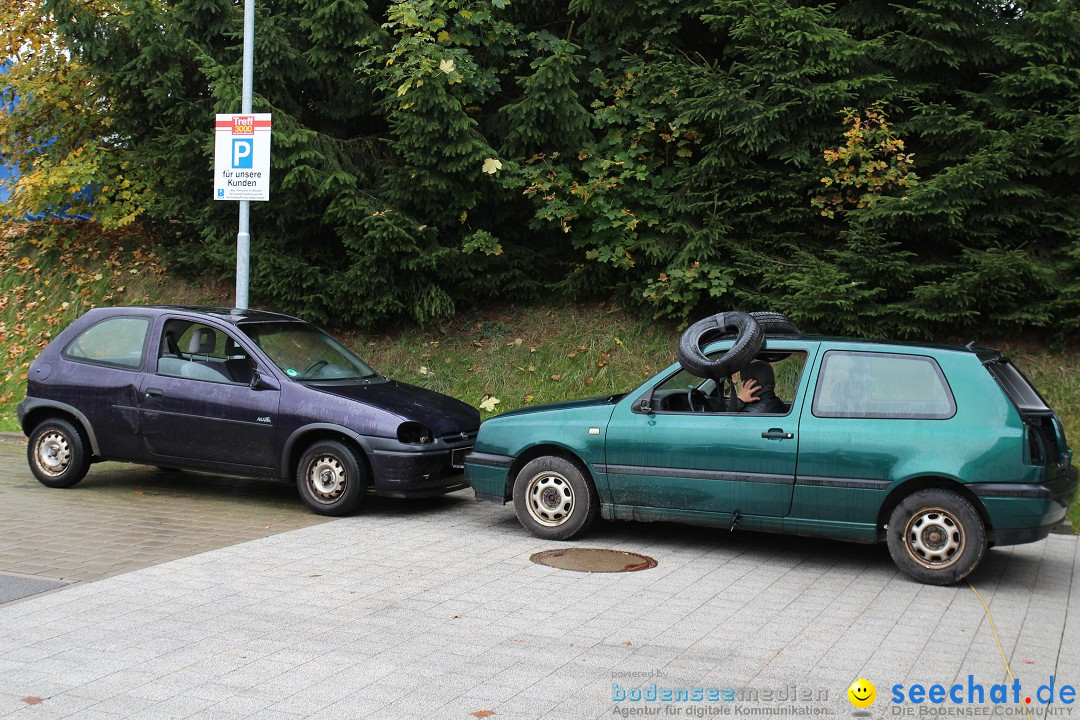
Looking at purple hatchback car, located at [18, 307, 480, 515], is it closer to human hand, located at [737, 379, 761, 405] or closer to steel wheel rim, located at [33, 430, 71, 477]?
steel wheel rim, located at [33, 430, 71, 477]

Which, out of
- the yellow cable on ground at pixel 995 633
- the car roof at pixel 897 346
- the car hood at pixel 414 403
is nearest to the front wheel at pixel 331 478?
the car hood at pixel 414 403

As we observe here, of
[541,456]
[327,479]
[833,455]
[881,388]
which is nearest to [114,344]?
[327,479]

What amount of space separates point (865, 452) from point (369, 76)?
29.6 feet

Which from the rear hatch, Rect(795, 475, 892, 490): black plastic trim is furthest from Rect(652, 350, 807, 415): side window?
the rear hatch

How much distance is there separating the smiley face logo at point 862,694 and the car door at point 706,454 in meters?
2.51

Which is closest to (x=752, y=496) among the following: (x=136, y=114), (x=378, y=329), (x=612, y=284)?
(x=612, y=284)

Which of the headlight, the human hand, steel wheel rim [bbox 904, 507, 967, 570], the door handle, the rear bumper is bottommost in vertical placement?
steel wheel rim [bbox 904, 507, 967, 570]

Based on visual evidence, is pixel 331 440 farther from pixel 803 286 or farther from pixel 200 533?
pixel 803 286

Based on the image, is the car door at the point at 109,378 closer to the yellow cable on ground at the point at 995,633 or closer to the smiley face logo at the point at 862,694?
the smiley face logo at the point at 862,694

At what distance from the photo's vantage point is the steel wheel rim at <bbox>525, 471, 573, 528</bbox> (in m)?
8.07

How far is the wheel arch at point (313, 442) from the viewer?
29.0 ft

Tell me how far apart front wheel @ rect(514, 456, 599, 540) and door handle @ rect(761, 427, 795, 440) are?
149cm

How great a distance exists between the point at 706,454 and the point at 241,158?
7000 millimetres

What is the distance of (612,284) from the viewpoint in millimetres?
14102
